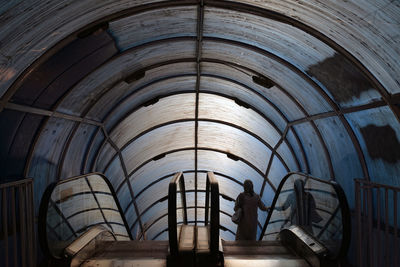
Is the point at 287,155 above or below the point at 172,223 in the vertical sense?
above

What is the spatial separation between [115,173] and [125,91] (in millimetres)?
3352

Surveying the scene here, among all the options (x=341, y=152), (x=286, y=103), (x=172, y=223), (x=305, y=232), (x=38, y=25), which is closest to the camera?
(x=38, y=25)

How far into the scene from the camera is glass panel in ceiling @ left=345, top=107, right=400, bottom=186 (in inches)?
187

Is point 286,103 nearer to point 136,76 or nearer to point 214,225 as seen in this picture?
point 136,76

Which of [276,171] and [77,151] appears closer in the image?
[77,151]

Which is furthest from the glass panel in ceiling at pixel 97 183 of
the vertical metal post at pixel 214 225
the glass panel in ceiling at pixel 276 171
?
the glass panel in ceiling at pixel 276 171

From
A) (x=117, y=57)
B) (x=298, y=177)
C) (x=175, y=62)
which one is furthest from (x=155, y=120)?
(x=298, y=177)

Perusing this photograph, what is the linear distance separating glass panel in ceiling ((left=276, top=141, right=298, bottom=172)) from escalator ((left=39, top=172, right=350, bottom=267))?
1927 mm

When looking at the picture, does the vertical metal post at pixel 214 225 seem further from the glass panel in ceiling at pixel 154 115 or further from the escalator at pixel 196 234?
the glass panel in ceiling at pixel 154 115

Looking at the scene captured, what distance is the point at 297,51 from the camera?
5785mm

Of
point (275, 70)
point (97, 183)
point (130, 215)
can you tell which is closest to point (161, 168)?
point (130, 215)

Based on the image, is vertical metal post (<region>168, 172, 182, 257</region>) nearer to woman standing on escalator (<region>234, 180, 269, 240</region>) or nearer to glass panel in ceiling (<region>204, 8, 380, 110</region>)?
glass panel in ceiling (<region>204, 8, 380, 110</region>)

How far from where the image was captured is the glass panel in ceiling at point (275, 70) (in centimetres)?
663

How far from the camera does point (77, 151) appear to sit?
8.20 meters
